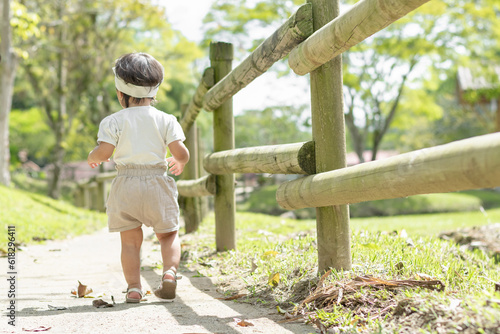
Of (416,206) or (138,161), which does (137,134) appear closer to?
(138,161)

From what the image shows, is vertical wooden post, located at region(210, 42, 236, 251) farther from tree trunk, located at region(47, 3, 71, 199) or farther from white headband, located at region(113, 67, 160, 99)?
tree trunk, located at region(47, 3, 71, 199)

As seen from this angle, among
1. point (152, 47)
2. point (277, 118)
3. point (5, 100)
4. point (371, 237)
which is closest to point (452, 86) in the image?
point (277, 118)

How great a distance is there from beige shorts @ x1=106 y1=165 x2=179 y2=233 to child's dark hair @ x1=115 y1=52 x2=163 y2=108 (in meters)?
0.50

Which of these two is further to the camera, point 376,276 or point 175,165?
point 175,165

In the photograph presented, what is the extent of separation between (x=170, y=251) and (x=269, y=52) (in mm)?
1326

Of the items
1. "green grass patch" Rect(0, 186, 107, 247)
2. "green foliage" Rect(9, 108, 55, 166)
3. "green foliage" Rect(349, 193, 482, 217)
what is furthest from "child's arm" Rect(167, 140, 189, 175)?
"green foliage" Rect(9, 108, 55, 166)

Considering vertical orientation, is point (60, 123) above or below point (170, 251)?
above

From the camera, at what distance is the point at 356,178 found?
2213mm

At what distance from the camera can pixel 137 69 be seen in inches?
114

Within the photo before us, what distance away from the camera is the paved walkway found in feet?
7.34

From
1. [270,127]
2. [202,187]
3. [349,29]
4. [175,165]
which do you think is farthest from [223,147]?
[270,127]

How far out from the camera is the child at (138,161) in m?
2.92

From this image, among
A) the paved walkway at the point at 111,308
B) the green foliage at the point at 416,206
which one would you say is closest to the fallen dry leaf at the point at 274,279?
the paved walkway at the point at 111,308

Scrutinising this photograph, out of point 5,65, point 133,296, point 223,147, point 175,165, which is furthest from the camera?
point 5,65
